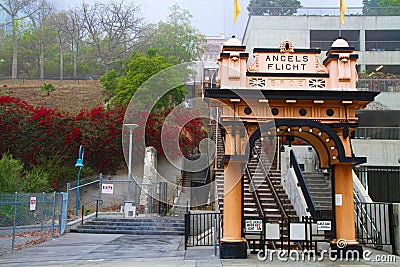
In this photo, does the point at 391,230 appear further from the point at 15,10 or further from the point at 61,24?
the point at 61,24

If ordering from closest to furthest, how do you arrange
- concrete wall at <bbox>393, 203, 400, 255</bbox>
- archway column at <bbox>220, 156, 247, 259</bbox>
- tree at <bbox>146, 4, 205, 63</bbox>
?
archway column at <bbox>220, 156, 247, 259</bbox>
concrete wall at <bbox>393, 203, 400, 255</bbox>
tree at <bbox>146, 4, 205, 63</bbox>

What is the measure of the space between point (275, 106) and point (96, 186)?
18175mm

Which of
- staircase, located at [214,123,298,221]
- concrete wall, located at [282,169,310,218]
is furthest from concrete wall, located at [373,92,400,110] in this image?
concrete wall, located at [282,169,310,218]

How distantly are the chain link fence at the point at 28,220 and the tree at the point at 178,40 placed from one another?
3325 centimetres

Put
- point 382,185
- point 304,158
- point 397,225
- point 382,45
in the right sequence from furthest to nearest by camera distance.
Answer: point 382,45 < point 382,185 < point 304,158 < point 397,225

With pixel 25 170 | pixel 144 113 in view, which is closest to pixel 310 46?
pixel 144 113

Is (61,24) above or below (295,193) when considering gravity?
above

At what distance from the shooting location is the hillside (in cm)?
4094

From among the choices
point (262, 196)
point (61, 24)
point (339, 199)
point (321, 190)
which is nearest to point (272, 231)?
point (339, 199)

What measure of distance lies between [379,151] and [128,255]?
1791cm

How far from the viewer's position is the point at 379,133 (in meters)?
27.2

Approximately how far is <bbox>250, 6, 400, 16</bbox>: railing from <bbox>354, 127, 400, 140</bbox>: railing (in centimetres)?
1160

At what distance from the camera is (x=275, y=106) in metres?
11.7

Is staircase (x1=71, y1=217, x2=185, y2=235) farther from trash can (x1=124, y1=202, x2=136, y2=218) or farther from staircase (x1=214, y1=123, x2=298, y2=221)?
staircase (x1=214, y1=123, x2=298, y2=221)
